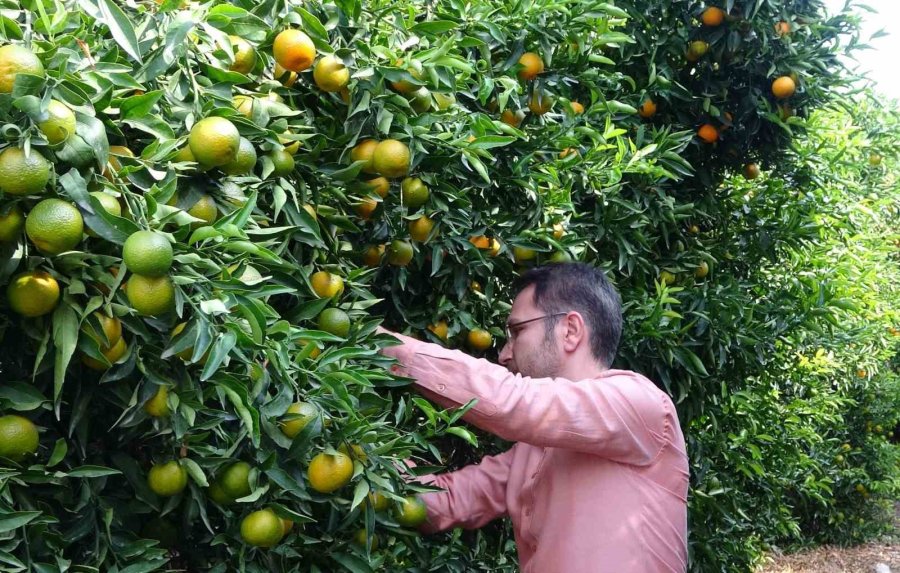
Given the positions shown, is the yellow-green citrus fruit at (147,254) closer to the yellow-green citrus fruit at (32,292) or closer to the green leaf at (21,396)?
the yellow-green citrus fruit at (32,292)

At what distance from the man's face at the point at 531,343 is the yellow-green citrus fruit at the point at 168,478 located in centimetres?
105

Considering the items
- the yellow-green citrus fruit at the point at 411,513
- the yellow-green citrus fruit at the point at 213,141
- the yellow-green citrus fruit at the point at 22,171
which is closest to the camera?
the yellow-green citrus fruit at the point at 22,171

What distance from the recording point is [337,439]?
55.4 inches

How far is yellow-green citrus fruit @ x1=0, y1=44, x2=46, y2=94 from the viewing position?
979 millimetres

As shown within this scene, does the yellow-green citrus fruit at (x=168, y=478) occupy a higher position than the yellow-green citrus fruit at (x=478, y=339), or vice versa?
the yellow-green citrus fruit at (x=168, y=478)

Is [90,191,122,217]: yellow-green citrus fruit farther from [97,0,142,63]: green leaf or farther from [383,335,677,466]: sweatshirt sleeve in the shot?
[383,335,677,466]: sweatshirt sleeve

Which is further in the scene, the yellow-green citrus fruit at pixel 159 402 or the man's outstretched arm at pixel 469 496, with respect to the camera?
the man's outstretched arm at pixel 469 496

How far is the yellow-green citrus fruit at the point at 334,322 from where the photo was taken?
1543mm

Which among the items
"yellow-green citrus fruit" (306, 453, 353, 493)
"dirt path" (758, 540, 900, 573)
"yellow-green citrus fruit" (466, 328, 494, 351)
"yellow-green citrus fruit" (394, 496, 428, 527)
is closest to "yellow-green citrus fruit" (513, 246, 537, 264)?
"yellow-green citrus fruit" (466, 328, 494, 351)

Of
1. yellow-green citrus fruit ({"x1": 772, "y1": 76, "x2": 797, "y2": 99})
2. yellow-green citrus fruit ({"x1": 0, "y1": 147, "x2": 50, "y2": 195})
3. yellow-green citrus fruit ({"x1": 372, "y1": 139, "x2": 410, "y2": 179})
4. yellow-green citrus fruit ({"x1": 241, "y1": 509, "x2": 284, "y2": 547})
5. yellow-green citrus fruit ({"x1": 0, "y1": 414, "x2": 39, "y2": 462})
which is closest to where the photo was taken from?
yellow-green citrus fruit ({"x1": 0, "y1": 147, "x2": 50, "y2": 195})

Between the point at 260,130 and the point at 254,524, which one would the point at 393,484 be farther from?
the point at 260,130

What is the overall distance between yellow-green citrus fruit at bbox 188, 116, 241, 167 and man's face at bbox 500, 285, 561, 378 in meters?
1.05

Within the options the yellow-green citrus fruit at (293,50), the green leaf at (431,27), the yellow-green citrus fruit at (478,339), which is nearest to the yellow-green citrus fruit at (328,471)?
the yellow-green citrus fruit at (293,50)

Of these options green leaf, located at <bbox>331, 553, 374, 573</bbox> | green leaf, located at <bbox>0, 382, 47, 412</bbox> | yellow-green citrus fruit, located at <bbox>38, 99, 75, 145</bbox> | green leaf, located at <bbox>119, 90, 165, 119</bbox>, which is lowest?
green leaf, located at <bbox>331, 553, 374, 573</bbox>
